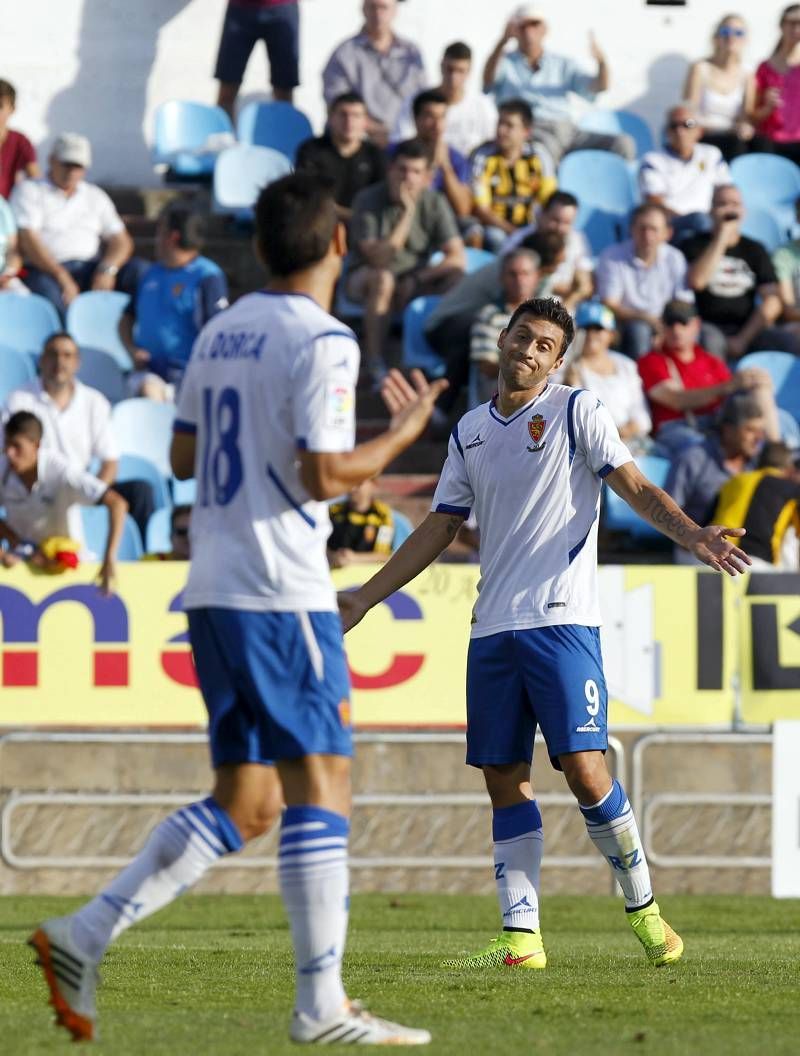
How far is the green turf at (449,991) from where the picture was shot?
5145 mm

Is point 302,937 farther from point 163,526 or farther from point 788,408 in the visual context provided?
point 788,408

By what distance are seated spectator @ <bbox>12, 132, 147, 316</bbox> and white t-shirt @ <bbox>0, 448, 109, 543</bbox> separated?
3486 millimetres

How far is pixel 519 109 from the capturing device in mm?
16188

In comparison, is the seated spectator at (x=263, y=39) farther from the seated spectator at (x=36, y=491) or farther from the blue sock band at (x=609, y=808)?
the blue sock band at (x=609, y=808)

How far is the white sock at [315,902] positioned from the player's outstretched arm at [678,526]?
1.77 metres

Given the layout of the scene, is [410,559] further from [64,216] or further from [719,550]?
[64,216]

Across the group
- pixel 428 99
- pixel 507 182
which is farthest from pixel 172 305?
pixel 507 182

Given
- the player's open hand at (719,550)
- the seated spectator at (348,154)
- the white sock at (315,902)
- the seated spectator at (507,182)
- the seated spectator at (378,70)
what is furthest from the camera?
the seated spectator at (378,70)

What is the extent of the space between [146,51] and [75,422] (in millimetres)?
6334

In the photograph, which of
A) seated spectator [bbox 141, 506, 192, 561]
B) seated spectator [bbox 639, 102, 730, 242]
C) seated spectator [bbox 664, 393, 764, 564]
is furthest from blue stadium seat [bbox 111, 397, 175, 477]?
seated spectator [bbox 639, 102, 730, 242]

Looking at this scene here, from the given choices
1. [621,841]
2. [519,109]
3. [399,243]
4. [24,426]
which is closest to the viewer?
[621,841]

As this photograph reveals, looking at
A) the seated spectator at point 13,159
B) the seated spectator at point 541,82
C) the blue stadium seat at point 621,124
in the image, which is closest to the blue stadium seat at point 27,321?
the seated spectator at point 13,159

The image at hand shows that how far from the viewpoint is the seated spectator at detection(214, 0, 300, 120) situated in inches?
685

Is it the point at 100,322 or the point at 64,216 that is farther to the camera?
the point at 64,216
